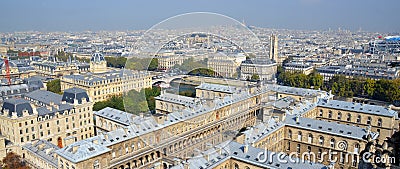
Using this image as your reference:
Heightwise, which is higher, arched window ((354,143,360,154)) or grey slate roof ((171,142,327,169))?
grey slate roof ((171,142,327,169))

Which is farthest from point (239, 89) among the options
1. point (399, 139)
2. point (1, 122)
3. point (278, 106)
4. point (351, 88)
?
point (351, 88)

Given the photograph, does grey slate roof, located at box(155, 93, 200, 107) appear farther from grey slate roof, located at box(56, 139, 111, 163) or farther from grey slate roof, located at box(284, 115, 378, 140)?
grey slate roof, located at box(56, 139, 111, 163)

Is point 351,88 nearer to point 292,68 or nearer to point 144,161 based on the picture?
point 292,68

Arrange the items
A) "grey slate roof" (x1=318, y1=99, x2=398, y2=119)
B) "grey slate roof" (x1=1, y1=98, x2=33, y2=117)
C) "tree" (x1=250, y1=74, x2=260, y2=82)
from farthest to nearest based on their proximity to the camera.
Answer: "grey slate roof" (x1=318, y1=99, x2=398, y2=119)
"grey slate roof" (x1=1, y1=98, x2=33, y2=117)
"tree" (x1=250, y1=74, x2=260, y2=82)

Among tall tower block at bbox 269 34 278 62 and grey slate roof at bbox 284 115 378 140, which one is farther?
tall tower block at bbox 269 34 278 62

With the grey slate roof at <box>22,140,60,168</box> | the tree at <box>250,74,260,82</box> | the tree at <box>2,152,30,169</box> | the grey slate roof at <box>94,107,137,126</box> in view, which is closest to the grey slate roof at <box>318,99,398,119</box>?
the tree at <box>250,74,260,82</box>

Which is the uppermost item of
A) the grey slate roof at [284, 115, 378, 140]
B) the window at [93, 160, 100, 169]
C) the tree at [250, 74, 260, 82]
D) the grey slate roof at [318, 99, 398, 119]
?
the tree at [250, 74, 260, 82]

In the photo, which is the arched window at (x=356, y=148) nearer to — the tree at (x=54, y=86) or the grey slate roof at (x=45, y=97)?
the grey slate roof at (x=45, y=97)

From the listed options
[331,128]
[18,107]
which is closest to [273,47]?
[331,128]
